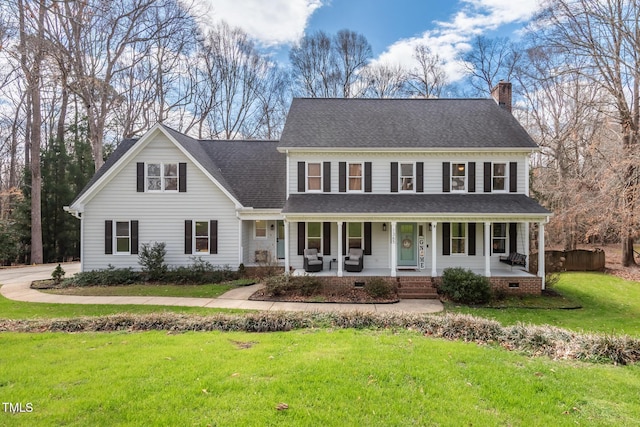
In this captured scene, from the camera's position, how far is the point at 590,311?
11.2 m

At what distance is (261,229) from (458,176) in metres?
9.78

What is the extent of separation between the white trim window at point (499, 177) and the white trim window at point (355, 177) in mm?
6025

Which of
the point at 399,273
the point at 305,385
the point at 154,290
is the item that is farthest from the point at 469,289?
the point at 154,290

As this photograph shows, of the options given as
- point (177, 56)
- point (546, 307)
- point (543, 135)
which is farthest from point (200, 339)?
point (543, 135)

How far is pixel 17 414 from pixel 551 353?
27.8ft

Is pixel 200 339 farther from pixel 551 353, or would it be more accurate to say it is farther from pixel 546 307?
pixel 546 307

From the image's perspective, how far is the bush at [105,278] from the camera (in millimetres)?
14380

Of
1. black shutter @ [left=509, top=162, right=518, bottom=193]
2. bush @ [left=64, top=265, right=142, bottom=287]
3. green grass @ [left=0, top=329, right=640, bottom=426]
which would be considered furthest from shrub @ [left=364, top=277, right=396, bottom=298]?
bush @ [left=64, top=265, right=142, bottom=287]

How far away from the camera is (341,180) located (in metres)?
15.7

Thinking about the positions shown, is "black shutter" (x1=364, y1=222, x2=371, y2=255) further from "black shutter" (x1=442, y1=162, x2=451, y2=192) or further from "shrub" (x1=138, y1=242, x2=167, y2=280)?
"shrub" (x1=138, y1=242, x2=167, y2=280)

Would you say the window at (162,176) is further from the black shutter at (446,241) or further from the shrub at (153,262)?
the black shutter at (446,241)

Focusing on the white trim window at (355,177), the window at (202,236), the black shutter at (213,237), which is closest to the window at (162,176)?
the window at (202,236)

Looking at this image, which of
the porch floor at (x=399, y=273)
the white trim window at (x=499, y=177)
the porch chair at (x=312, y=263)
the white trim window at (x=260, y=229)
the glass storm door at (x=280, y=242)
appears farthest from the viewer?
the white trim window at (x=260, y=229)

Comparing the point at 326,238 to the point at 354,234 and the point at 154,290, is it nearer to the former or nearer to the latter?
the point at 354,234
